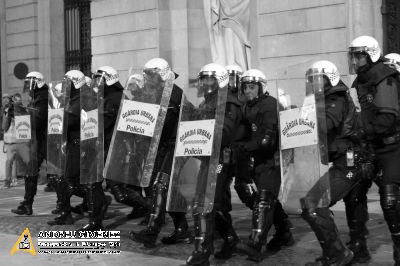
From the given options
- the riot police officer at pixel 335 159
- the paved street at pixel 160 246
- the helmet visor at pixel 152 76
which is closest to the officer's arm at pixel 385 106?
the riot police officer at pixel 335 159

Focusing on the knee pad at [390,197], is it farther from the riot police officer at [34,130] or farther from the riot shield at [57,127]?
the riot police officer at [34,130]

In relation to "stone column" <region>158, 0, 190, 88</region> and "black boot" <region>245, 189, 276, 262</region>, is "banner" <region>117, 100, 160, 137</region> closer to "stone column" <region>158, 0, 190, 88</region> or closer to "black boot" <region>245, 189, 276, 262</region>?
"black boot" <region>245, 189, 276, 262</region>

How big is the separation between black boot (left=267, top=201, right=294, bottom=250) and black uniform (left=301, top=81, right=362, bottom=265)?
1.00 metres

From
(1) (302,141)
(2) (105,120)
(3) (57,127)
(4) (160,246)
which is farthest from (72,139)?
(1) (302,141)

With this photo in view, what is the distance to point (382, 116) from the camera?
6262 millimetres

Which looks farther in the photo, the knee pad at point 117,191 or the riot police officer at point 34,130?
the riot police officer at point 34,130

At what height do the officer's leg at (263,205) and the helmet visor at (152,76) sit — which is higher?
the helmet visor at (152,76)

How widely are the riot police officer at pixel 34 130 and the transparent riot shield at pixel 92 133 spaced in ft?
5.79

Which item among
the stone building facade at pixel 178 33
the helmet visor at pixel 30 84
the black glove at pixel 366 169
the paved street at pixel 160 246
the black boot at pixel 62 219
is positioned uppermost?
the stone building facade at pixel 178 33

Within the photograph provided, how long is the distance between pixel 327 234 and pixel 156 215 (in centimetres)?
A: 203

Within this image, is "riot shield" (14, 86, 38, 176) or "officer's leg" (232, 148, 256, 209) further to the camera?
"riot shield" (14, 86, 38, 176)

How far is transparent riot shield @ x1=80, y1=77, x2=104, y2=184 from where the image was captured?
8.24 metres

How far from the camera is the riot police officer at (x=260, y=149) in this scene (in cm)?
685

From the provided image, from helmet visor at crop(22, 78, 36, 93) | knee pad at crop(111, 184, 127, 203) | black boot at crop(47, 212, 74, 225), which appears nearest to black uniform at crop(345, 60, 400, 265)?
knee pad at crop(111, 184, 127, 203)
